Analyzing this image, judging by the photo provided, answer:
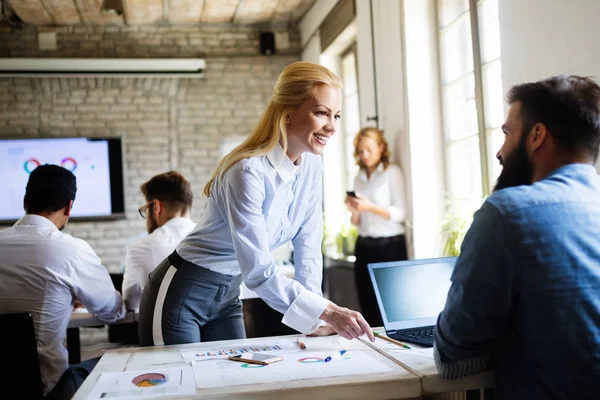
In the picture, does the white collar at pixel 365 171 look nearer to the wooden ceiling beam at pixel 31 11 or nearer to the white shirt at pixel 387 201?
the white shirt at pixel 387 201

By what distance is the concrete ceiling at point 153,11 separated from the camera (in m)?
6.38

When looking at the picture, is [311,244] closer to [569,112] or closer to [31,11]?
[569,112]

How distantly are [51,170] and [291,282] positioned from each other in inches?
49.1

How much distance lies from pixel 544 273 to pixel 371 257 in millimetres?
3276

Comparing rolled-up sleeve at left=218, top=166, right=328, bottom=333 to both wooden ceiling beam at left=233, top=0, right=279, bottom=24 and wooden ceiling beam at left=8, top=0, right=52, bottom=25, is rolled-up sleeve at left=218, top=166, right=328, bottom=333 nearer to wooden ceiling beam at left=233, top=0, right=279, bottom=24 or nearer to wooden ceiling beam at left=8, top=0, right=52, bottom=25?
wooden ceiling beam at left=233, top=0, right=279, bottom=24

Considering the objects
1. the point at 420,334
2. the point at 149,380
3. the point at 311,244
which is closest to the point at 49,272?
the point at 311,244

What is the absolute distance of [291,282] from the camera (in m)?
1.74

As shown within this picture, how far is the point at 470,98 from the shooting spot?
4.14 meters

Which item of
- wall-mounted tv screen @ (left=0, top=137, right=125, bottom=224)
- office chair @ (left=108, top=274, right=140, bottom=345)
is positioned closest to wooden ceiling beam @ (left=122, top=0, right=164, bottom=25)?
wall-mounted tv screen @ (left=0, top=137, right=125, bottom=224)

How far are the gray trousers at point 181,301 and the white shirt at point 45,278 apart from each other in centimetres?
54

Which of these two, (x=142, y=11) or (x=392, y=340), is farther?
(x=142, y=11)

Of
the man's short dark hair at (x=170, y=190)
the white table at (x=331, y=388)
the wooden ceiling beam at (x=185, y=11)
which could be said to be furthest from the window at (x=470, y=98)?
the wooden ceiling beam at (x=185, y=11)

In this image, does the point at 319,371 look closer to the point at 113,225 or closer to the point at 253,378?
the point at 253,378

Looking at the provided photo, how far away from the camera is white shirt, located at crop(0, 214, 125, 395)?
2.32 m
